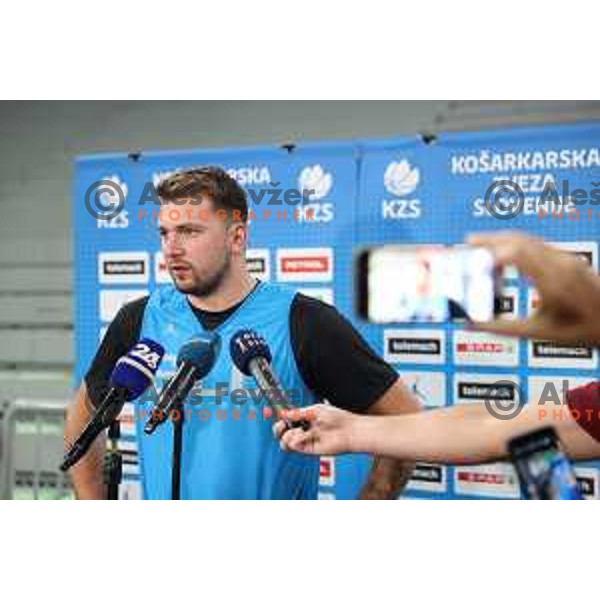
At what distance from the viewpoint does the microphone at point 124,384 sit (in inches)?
112

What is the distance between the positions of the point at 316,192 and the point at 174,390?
0.73 metres

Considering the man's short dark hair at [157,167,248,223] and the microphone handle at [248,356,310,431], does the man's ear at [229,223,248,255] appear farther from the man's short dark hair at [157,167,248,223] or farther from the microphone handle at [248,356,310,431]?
the microphone handle at [248,356,310,431]

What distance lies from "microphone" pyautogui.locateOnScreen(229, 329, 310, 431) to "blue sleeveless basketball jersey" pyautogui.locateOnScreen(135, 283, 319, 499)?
2 cm

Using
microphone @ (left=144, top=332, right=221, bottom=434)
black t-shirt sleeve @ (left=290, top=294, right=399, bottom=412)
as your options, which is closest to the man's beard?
microphone @ (left=144, top=332, right=221, bottom=434)

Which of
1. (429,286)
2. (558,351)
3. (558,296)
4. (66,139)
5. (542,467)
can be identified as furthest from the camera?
(66,139)

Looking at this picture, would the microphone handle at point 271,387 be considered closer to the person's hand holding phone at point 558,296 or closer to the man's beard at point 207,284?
the man's beard at point 207,284

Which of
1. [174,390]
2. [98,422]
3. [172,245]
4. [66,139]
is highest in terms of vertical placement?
[66,139]

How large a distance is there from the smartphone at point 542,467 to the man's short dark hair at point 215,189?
129 cm

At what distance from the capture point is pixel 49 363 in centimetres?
436

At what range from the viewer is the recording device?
218 cm

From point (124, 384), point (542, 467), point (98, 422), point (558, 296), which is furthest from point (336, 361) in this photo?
point (558, 296)

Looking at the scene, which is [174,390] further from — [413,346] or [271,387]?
[413,346]

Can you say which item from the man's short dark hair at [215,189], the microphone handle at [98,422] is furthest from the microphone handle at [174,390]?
the man's short dark hair at [215,189]

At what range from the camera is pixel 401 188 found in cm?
272
